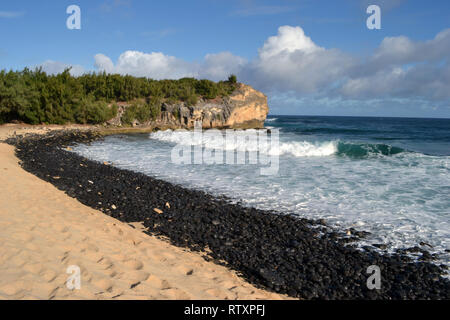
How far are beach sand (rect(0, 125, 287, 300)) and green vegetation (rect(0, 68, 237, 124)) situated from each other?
2432 cm

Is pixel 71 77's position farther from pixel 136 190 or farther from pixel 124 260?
pixel 124 260

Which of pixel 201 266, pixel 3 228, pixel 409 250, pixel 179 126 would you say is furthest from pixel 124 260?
pixel 179 126

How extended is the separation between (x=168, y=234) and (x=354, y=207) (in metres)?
5.05

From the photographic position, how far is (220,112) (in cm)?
3716

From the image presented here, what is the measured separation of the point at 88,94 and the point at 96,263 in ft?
106

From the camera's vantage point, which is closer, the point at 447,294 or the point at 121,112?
the point at 447,294

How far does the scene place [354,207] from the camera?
8.06m

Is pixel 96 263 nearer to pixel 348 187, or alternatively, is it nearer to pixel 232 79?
pixel 348 187

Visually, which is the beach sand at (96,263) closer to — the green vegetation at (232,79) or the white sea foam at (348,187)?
the white sea foam at (348,187)

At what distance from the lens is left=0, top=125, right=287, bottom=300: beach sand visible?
3.71 metres

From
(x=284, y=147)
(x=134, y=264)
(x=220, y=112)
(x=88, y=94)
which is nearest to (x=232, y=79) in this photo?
(x=220, y=112)

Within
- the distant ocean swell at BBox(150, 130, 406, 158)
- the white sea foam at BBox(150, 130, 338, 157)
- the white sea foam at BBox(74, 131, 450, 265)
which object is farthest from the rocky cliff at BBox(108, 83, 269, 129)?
the white sea foam at BBox(74, 131, 450, 265)

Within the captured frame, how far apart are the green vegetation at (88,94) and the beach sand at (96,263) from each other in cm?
2432

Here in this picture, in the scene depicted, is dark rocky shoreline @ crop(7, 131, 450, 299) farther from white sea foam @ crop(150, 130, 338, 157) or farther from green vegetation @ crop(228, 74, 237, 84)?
green vegetation @ crop(228, 74, 237, 84)
